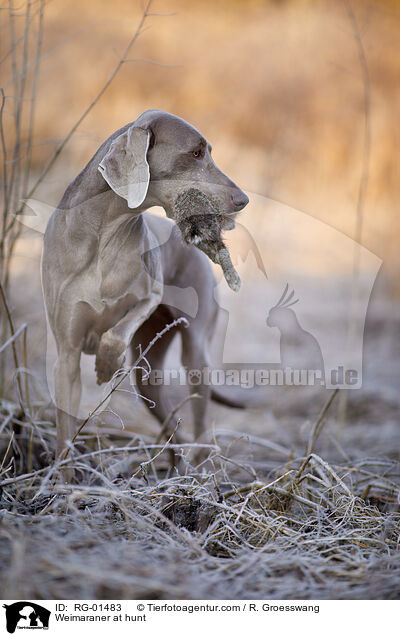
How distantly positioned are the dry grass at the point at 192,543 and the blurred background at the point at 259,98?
6.03 ft

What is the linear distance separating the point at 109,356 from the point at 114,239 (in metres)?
0.45

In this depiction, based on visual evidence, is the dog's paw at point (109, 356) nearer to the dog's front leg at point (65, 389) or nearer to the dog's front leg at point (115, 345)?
the dog's front leg at point (115, 345)

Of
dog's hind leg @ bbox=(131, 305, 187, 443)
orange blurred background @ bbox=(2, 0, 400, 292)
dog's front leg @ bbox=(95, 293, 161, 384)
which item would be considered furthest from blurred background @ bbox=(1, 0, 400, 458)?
dog's front leg @ bbox=(95, 293, 161, 384)

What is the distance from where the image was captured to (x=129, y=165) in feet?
7.17

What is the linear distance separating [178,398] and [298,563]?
9.61ft

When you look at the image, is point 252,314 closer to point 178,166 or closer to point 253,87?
point 253,87

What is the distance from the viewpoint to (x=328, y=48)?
4512 mm

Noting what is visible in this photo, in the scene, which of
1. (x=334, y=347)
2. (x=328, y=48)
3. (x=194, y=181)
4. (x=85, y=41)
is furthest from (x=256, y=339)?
(x=194, y=181)

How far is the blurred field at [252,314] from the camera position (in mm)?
1847
